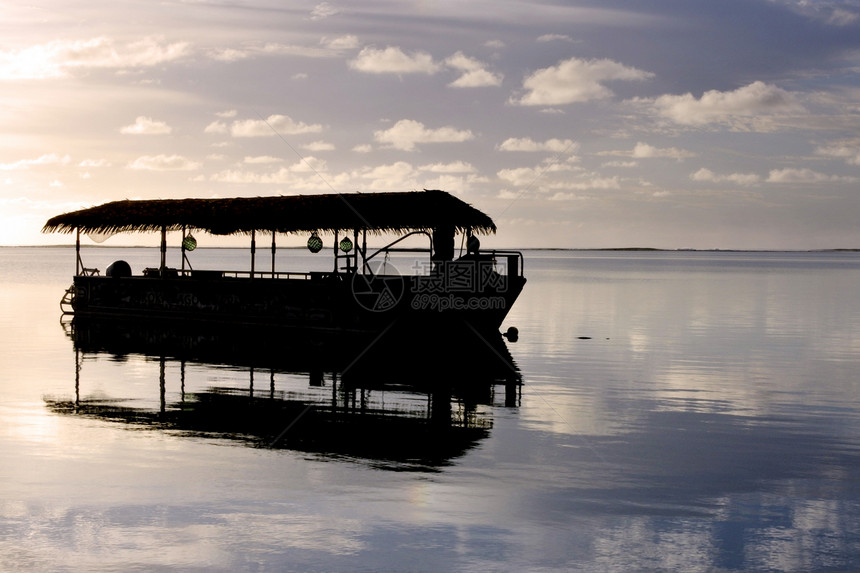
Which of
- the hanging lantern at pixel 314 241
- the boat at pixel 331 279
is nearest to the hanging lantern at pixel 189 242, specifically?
the boat at pixel 331 279

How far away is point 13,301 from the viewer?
5259 cm

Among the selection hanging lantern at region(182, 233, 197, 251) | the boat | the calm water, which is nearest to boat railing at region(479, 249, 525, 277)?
the boat

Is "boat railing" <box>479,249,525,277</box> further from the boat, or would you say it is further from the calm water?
the calm water

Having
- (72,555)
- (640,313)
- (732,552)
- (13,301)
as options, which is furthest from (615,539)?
(13,301)

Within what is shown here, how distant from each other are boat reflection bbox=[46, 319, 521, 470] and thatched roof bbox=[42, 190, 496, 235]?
3.79 m

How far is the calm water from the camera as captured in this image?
8.96 metres

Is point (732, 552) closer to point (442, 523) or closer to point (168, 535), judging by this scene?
point (442, 523)

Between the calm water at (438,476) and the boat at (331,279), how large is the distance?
569cm

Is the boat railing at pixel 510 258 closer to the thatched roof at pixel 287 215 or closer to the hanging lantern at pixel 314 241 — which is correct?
the thatched roof at pixel 287 215

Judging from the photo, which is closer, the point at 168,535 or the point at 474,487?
the point at 168,535

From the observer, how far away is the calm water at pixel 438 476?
29.4 feet

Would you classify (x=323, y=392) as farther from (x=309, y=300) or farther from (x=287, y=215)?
(x=287, y=215)

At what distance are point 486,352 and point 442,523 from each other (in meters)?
17.5

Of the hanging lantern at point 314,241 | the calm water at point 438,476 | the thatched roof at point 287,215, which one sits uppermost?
the thatched roof at point 287,215
